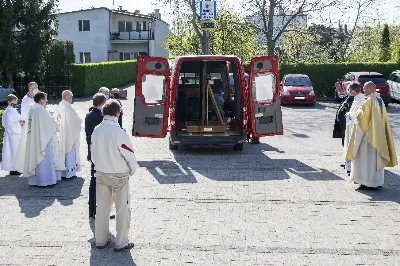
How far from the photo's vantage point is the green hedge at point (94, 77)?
31984 millimetres

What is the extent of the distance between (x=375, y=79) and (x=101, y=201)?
22.9 m

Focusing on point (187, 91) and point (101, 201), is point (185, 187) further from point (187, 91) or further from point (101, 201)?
point (187, 91)

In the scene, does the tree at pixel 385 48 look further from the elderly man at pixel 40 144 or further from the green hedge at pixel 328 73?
the elderly man at pixel 40 144

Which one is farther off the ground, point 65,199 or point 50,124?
point 50,124

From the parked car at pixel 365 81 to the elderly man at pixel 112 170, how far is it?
2033 centimetres

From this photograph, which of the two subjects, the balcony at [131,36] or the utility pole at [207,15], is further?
the balcony at [131,36]

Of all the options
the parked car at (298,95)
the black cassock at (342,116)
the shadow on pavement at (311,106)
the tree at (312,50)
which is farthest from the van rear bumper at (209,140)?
the tree at (312,50)

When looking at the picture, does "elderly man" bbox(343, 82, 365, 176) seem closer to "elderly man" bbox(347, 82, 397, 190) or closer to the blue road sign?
"elderly man" bbox(347, 82, 397, 190)

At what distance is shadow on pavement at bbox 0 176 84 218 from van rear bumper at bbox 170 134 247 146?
3.32 meters

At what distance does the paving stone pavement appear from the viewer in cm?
734

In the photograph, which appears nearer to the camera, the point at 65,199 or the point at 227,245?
the point at 227,245

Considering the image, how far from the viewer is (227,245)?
769 cm

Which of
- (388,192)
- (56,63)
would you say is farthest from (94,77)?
(388,192)

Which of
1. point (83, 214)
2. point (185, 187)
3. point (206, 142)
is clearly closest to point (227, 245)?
point (83, 214)
